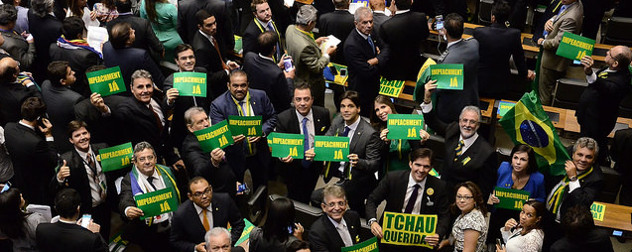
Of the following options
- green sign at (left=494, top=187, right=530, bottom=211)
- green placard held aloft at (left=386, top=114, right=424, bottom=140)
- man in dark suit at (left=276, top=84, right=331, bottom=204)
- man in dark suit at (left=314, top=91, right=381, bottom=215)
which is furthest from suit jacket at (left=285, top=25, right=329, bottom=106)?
green sign at (left=494, top=187, right=530, bottom=211)

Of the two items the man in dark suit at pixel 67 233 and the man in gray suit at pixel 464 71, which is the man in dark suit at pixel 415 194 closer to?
the man in gray suit at pixel 464 71

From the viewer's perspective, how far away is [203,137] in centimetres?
651

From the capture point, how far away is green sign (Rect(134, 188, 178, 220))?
6.08 metres

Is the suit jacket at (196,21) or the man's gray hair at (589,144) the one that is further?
the suit jacket at (196,21)

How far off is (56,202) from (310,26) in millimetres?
3604

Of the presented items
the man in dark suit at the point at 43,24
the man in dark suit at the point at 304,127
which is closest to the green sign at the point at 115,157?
the man in dark suit at the point at 304,127

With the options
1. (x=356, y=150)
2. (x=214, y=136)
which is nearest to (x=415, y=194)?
(x=356, y=150)

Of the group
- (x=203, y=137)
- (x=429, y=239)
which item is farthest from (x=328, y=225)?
(x=203, y=137)

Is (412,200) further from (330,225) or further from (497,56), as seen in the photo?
(497,56)

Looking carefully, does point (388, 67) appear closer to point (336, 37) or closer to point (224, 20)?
point (336, 37)

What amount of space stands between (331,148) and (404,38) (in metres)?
2.11

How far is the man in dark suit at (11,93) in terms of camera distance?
7.07 m

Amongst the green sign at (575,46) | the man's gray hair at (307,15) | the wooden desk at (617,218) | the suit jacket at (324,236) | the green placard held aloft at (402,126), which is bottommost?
the wooden desk at (617,218)

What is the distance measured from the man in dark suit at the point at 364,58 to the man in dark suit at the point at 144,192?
105 inches
